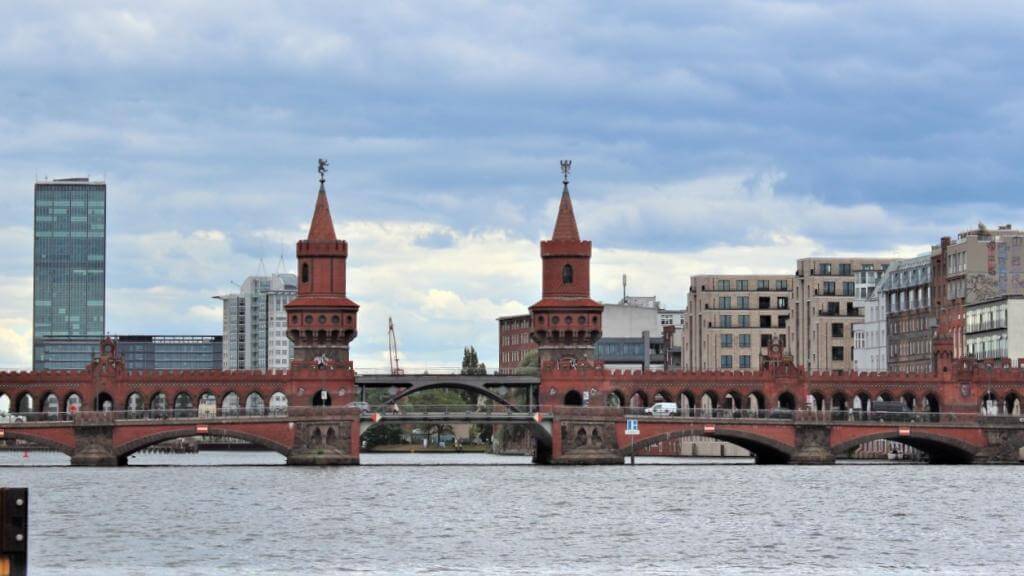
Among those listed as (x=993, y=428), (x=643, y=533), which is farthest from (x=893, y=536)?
(x=993, y=428)

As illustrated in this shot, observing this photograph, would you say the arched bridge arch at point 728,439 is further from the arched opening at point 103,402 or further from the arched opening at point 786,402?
the arched opening at point 103,402

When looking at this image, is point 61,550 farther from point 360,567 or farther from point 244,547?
point 360,567

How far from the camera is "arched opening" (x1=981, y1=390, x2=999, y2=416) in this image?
192500 mm

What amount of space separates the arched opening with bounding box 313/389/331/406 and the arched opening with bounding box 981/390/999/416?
59841 mm

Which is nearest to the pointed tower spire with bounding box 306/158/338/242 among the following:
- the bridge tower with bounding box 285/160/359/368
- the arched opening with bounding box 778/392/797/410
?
the bridge tower with bounding box 285/160/359/368

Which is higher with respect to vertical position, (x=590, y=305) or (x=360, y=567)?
(x=590, y=305)

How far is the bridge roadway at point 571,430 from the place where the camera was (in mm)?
174125

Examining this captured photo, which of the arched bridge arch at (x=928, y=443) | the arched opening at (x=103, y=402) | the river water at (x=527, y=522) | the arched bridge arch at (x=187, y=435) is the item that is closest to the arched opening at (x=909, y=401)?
the arched bridge arch at (x=928, y=443)

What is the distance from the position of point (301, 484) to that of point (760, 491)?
3252 cm

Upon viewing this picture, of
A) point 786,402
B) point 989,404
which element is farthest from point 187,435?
point 989,404

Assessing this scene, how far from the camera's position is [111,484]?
148 m

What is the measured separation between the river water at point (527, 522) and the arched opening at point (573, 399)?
17179 mm

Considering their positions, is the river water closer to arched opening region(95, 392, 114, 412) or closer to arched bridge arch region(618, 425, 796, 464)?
arched bridge arch region(618, 425, 796, 464)

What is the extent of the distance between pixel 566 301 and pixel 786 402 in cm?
2398
